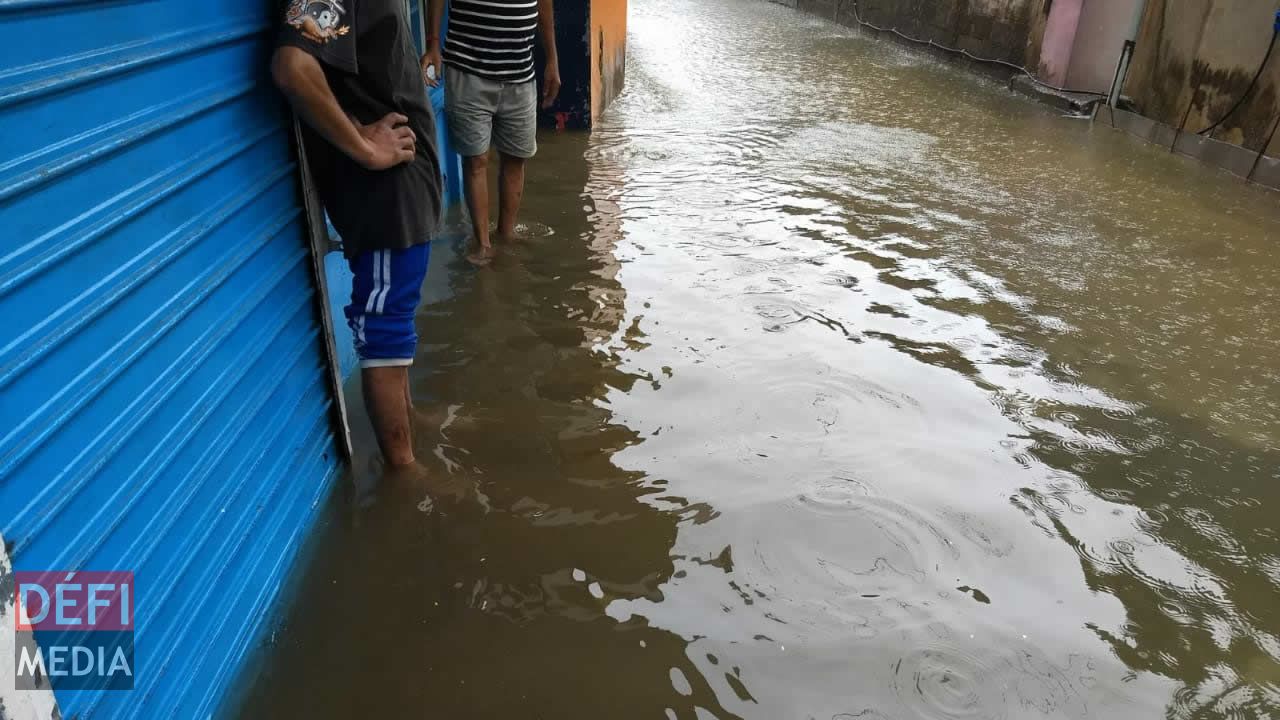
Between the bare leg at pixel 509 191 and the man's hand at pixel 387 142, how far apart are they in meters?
2.40

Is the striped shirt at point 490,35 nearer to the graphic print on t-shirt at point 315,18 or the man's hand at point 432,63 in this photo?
the man's hand at point 432,63

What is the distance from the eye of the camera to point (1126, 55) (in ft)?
30.0

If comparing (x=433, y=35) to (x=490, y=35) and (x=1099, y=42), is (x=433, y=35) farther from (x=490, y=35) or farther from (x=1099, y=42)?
(x=1099, y=42)

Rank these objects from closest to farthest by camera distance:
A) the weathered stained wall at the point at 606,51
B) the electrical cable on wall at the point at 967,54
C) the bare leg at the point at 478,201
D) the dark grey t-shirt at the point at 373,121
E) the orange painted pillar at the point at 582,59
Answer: the dark grey t-shirt at the point at 373,121 → the bare leg at the point at 478,201 → the orange painted pillar at the point at 582,59 → the weathered stained wall at the point at 606,51 → the electrical cable on wall at the point at 967,54

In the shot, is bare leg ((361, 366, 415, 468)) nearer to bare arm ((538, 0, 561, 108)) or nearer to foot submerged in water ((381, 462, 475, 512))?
foot submerged in water ((381, 462, 475, 512))

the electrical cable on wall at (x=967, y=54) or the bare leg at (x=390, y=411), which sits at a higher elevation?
the electrical cable on wall at (x=967, y=54)

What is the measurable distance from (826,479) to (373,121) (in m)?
1.91

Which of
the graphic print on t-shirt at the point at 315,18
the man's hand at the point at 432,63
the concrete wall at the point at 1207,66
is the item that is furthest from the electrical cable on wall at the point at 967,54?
the graphic print on t-shirt at the point at 315,18

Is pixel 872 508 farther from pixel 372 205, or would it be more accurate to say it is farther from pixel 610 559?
pixel 372 205

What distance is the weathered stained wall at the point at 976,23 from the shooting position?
1134 cm

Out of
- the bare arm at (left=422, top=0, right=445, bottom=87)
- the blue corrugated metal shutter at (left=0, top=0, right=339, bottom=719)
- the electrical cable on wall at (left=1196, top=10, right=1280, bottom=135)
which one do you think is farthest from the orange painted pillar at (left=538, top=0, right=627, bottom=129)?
the electrical cable on wall at (left=1196, top=10, right=1280, bottom=135)

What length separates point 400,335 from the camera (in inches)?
105

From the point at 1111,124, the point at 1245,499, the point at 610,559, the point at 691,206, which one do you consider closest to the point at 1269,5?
the point at 1111,124

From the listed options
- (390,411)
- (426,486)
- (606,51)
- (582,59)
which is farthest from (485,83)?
(606,51)
